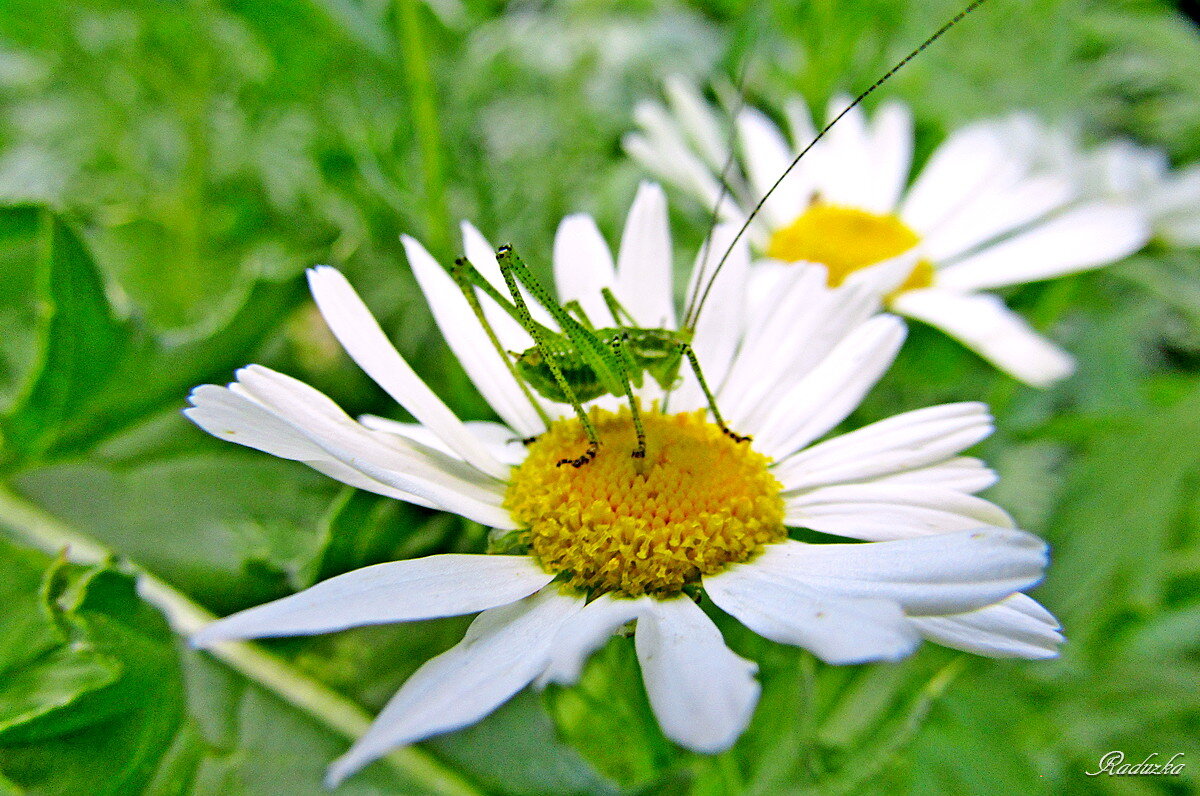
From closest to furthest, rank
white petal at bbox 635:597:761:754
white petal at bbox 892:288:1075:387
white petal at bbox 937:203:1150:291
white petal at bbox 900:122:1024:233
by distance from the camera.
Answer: white petal at bbox 635:597:761:754, white petal at bbox 892:288:1075:387, white petal at bbox 937:203:1150:291, white petal at bbox 900:122:1024:233

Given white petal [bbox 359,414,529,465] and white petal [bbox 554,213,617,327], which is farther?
white petal [bbox 554,213,617,327]

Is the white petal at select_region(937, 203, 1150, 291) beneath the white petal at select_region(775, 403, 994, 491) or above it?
beneath

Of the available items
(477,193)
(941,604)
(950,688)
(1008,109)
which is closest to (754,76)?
(1008,109)

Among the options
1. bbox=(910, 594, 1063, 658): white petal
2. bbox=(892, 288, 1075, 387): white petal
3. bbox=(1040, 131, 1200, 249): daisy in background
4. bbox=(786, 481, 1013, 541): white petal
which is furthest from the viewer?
bbox=(1040, 131, 1200, 249): daisy in background

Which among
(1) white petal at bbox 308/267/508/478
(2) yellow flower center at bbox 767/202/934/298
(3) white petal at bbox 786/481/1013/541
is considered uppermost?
(1) white petal at bbox 308/267/508/478

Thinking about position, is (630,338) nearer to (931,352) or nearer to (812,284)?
(812,284)

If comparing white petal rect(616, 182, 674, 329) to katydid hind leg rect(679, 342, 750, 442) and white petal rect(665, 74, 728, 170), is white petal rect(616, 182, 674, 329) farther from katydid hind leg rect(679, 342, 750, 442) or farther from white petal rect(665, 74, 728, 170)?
white petal rect(665, 74, 728, 170)

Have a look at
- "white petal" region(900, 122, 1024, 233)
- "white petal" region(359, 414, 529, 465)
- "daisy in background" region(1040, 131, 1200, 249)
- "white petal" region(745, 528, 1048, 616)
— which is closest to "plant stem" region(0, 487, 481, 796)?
"white petal" region(359, 414, 529, 465)
